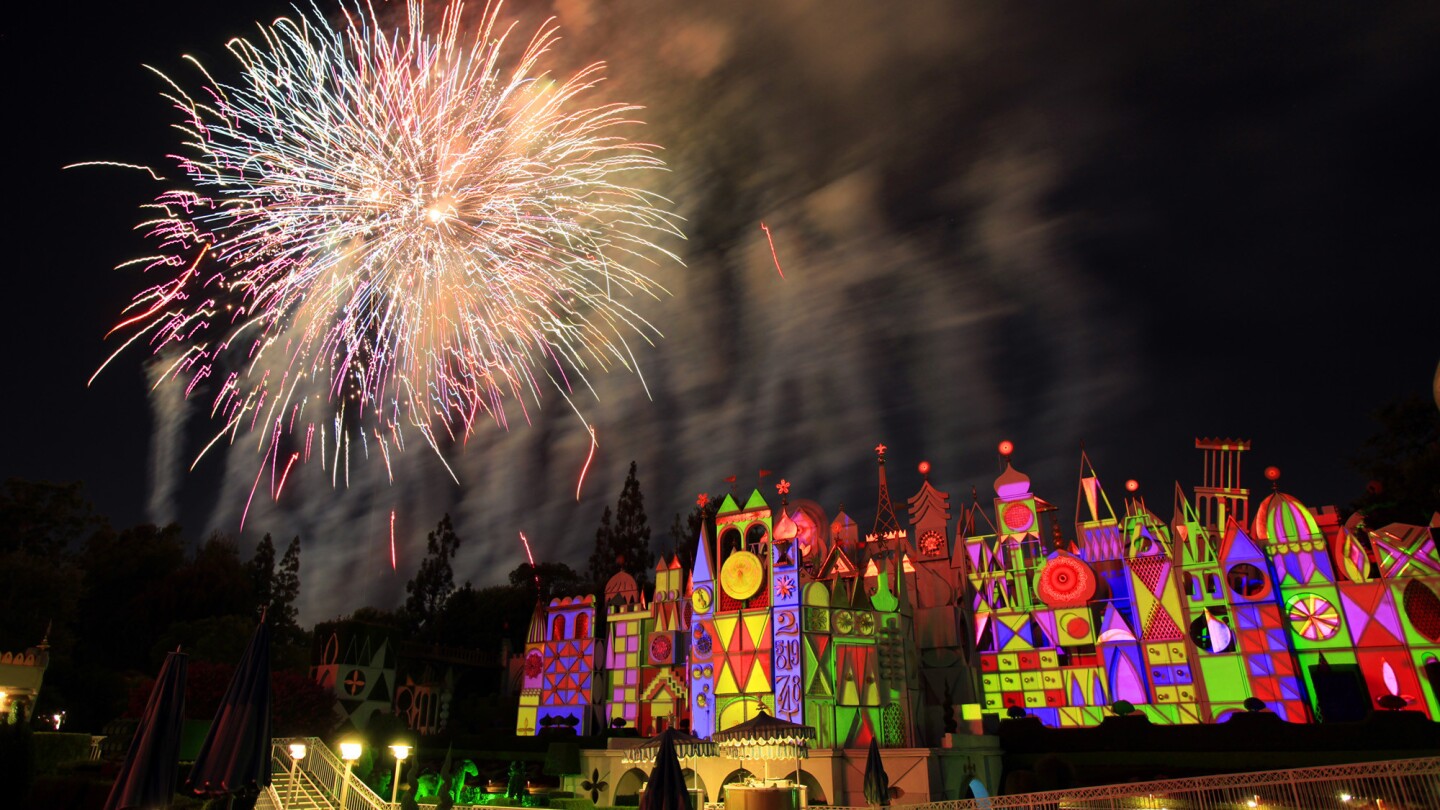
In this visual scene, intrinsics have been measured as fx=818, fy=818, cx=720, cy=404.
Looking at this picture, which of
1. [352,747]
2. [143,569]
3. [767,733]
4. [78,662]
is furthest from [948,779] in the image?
[143,569]

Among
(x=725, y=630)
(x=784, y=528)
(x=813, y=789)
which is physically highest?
(x=784, y=528)

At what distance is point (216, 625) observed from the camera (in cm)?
4238

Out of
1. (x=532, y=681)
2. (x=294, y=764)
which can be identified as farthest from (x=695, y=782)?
(x=532, y=681)

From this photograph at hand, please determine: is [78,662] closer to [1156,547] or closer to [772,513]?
[772,513]

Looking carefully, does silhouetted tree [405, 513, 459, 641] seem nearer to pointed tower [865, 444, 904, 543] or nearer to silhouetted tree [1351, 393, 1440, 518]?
pointed tower [865, 444, 904, 543]

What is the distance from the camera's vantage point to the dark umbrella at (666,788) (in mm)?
13664

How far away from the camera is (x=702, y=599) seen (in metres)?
29.4

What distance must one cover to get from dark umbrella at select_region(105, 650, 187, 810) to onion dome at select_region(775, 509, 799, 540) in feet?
70.0

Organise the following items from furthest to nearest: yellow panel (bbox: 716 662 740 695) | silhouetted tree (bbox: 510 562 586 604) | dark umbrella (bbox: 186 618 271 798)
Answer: silhouetted tree (bbox: 510 562 586 604) < yellow panel (bbox: 716 662 740 695) < dark umbrella (bbox: 186 618 271 798)

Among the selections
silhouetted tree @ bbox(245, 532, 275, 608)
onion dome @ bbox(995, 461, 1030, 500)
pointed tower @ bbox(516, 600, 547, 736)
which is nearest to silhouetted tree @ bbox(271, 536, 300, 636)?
silhouetted tree @ bbox(245, 532, 275, 608)

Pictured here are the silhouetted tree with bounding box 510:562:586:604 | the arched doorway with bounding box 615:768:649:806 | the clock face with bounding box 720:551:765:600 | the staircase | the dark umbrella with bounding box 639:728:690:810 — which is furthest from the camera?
the silhouetted tree with bounding box 510:562:586:604

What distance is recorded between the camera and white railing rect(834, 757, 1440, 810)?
11648 mm

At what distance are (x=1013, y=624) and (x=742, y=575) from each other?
1513 centimetres

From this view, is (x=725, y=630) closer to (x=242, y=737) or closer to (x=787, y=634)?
(x=787, y=634)
